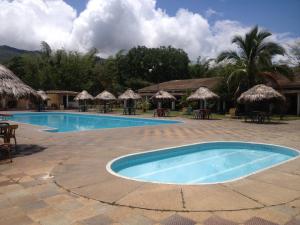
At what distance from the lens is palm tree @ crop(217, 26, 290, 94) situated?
66.7 ft

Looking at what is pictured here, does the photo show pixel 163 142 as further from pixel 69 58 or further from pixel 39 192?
pixel 69 58

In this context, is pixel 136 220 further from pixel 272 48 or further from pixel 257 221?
pixel 272 48

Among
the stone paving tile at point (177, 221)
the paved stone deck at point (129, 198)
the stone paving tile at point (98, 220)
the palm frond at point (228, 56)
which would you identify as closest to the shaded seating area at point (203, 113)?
the palm frond at point (228, 56)

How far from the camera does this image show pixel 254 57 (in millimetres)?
20641


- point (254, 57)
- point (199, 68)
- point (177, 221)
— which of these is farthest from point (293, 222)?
point (199, 68)

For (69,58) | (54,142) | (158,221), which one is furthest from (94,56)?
(158,221)

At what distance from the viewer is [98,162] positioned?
254 inches

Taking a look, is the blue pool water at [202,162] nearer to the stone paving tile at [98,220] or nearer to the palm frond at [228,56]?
the stone paving tile at [98,220]

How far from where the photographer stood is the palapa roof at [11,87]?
753 centimetres

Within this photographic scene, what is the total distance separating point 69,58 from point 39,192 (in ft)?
127

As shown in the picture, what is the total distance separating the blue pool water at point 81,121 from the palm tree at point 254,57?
664 centimetres

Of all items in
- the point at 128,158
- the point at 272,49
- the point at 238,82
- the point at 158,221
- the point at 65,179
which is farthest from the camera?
the point at 238,82

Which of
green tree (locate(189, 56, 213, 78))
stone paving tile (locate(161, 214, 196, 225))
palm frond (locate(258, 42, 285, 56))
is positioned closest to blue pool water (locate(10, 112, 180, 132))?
palm frond (locate(258, 42, 285, 56))

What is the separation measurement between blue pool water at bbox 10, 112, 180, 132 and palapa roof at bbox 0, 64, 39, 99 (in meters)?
9.51
